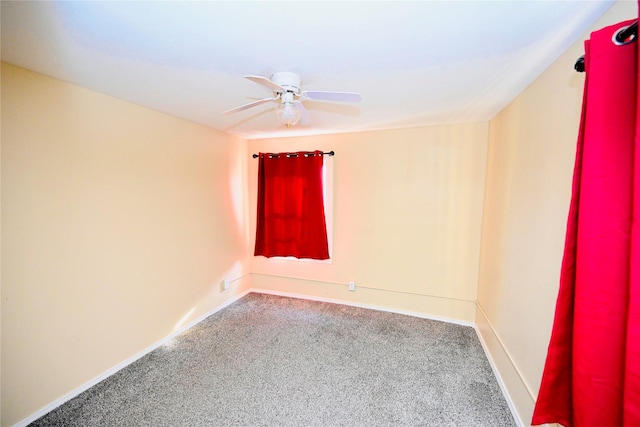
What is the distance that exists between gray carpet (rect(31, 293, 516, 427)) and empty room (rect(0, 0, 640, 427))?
0.02 metres

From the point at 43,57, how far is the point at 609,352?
2860mm

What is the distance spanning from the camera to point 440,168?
277cm

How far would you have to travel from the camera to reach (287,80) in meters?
1.49

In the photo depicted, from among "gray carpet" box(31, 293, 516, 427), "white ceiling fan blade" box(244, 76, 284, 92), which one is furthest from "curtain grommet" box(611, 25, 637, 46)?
"gray carpet" box(31, 293, 516, 427)

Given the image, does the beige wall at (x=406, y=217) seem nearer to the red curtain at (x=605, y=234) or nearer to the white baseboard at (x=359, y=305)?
the white baseboard at (x=359, y=305)

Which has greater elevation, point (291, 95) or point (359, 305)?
point (291, 95)

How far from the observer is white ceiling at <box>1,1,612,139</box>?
1.02 metres

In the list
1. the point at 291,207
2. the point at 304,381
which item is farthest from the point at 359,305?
the point at 291,207

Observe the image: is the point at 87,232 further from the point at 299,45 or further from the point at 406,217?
the point at 406,217

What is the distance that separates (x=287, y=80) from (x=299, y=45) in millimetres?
269

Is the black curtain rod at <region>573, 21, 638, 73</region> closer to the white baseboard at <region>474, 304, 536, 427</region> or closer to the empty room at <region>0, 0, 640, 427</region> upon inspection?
the empty room at <region>0, 0, 640, 427</region>

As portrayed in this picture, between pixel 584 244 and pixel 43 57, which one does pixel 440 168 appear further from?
pixel 43 57

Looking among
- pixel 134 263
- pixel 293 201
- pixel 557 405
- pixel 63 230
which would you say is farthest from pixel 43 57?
pixel 557 405

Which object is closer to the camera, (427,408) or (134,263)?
(427,408)
